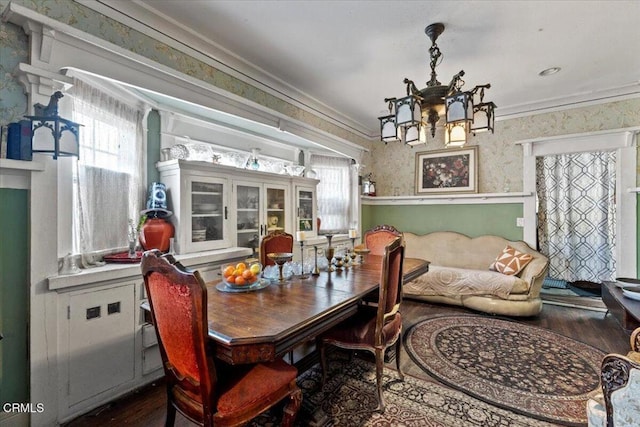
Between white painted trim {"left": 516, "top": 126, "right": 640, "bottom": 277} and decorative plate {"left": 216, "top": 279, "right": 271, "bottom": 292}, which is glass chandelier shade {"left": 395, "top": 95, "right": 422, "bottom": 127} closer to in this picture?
decorative plate {"left": 216, "top": 279, "right": 271, "bottom": 292}

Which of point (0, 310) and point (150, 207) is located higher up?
point (150, 207)

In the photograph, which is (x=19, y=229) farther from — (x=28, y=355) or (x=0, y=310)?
(x=28, y=355)

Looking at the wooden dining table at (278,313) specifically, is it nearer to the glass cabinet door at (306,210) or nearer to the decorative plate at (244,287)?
the decorative plate at (244,287)

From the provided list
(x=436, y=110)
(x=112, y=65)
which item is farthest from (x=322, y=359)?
(x=112, y=65)

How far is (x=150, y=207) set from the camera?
8.38ft

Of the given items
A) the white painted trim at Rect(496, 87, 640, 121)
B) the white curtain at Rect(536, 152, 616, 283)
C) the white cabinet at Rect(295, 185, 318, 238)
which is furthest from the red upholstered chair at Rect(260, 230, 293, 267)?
the white curtain at Rect(536, 152, 616, 283)

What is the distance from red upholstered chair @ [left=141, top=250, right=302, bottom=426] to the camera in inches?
44.3

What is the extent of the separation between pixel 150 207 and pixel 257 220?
1.16 metres

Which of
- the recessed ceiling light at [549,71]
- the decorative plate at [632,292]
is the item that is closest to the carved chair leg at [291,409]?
the decorative plate at [632,292]

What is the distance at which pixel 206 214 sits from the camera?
9.27ft

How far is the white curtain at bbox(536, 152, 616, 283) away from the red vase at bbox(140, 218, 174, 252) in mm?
4996

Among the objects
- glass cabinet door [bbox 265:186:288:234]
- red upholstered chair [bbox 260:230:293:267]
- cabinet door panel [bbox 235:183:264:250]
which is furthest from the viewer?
glass cabinet door [bbox 265:186:288:234]

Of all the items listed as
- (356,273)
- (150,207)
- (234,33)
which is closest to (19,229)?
(150,207)

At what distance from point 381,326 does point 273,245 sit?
52.2 inches
